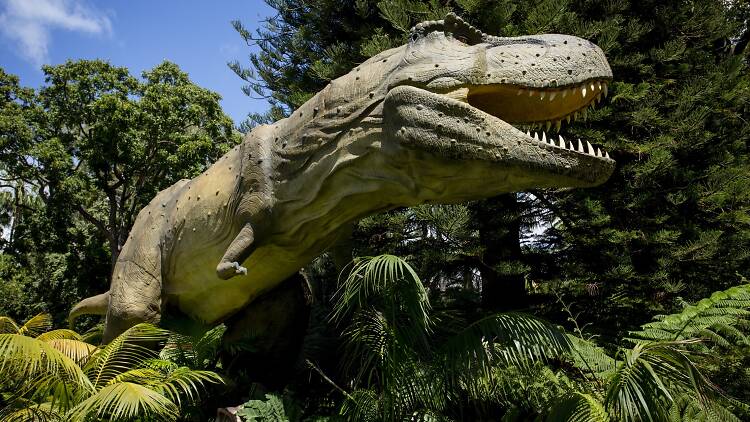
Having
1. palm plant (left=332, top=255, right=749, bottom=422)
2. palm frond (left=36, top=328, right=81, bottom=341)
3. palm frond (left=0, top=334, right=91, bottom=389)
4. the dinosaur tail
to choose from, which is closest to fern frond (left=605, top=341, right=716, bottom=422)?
palm plant (left=332, top=255, right=749, bottom=422)

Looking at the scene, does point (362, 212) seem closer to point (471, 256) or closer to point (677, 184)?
point (471, 256)

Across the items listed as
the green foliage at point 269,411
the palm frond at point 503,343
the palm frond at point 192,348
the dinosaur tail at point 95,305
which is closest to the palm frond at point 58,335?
the dinosaur tail at point 95,305

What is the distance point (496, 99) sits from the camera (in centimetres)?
330

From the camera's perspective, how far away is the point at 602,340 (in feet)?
19.0

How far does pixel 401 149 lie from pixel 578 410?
5.83 feet

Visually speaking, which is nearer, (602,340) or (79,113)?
(602,340)

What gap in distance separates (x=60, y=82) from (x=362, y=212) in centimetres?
1518

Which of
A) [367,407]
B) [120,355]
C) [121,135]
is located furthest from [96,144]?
[367,407]

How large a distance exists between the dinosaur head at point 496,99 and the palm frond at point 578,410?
4.02ft

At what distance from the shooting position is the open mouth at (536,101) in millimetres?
3033

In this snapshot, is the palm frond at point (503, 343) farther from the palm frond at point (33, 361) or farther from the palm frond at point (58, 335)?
the palm frond at point (58, 335)

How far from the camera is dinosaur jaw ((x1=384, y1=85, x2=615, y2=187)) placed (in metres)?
2.86

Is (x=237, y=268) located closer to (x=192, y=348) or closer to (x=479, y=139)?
(x=192, y=348)

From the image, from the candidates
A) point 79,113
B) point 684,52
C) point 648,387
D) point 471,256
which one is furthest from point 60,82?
point 648,387
